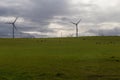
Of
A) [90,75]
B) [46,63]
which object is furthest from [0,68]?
[90,75]

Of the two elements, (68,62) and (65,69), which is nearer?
(65,69)

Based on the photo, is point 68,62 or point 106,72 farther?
point 68,62

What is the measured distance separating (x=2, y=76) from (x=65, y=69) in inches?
338

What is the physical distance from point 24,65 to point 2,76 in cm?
954

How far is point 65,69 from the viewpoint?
154ft

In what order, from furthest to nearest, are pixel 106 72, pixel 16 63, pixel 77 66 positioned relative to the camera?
1. pixel 16 63
2. pixel 77 66
3. pixel 106 72

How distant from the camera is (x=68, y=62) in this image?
54.5 meters

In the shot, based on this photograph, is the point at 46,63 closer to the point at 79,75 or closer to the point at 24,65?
the point at 24,65

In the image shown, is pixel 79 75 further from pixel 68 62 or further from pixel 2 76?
pixel 68 62

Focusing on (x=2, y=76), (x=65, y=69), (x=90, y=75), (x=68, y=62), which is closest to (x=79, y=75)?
(x=90, y=75)

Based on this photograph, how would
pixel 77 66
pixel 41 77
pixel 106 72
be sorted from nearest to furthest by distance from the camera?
pixel 41 77 → pixel 106 72 → pixel 77 66

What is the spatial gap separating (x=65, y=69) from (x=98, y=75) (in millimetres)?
5628

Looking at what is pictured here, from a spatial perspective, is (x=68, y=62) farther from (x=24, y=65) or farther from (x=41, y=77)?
(x=41, y=77)

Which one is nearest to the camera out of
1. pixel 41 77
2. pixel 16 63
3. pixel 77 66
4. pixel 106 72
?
pixel 41 77
